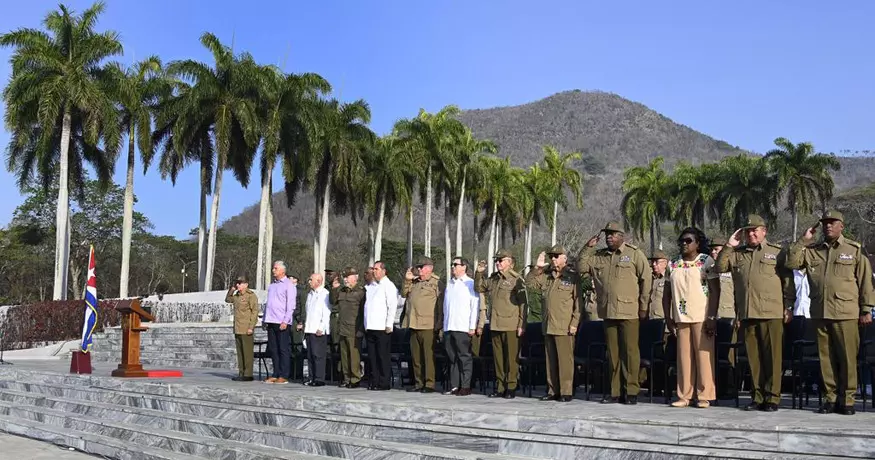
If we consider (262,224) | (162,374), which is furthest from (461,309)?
(262,224)

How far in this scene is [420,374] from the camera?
11.0 m

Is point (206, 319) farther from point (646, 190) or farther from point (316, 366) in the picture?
point (646, 190)

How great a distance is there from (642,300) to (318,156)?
104 ft

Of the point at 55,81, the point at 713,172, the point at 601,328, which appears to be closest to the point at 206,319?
the point at 55,81

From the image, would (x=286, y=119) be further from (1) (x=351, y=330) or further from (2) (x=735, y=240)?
(2) (x=735, y=240)

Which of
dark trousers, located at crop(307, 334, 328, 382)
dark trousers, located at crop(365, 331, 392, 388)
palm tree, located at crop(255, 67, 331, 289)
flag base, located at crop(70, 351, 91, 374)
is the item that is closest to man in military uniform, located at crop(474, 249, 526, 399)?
dark trousers, located at crop(365, 331, 392, 388)

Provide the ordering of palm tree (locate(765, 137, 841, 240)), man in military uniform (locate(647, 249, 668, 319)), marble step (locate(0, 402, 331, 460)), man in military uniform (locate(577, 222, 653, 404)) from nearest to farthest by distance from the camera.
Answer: marble step (locate(0, 402, 331, 460)) < man in military uniform (locate(577, 222, 653, 404)) < man in military uniform (locate(647, 249, 668, 319)) < palm tree (locate(765, 137, 841, 240))

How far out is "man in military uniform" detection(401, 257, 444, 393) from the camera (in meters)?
11.0

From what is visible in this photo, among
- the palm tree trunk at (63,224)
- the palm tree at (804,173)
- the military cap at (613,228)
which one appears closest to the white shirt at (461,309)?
the military cap at (613,228)

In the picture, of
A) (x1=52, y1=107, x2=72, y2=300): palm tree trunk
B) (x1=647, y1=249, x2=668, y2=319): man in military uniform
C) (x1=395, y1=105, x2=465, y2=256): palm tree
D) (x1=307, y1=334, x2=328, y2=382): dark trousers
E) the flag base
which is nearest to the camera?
(x1=647, y1=249, x2=668, y2=319): man in military uniform

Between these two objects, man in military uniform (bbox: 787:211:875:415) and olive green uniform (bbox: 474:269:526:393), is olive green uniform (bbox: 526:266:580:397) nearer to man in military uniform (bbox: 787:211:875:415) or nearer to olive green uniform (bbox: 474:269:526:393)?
olive green uniform (bbox: 474:269:526:393)

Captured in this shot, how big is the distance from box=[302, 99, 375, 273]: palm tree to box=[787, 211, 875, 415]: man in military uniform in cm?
3222

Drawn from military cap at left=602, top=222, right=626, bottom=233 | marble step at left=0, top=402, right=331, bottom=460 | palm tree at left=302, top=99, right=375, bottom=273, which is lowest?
marble step at left=0, top=402, right=331, bottom=460

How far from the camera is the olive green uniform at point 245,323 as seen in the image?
12945mm
